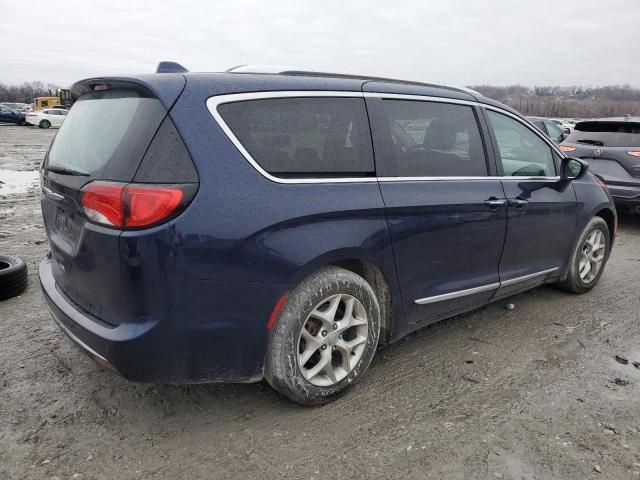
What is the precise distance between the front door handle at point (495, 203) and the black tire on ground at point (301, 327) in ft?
3.76

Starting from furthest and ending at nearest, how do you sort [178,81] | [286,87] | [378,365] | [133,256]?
1. [378,365]
2. [286,87]
3. [178,81]
4. [133,256]

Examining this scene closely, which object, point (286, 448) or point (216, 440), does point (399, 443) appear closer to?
point (286, 448)

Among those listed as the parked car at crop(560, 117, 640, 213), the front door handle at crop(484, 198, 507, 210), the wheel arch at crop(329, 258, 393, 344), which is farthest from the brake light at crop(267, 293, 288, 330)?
the parked car at crop(560, 117, 640, 213)

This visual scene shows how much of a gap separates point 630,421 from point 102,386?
2.95 meters

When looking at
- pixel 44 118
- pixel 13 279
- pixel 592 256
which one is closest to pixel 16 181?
pixel 13 279

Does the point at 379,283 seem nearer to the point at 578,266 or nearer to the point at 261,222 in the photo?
the point at 261,222

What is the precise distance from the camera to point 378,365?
334cm

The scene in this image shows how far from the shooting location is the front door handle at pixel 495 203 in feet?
11.3

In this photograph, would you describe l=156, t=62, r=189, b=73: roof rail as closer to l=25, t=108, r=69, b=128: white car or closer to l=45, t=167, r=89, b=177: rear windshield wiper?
l=45, t=167, r=89, b=177: rear windshield wiper

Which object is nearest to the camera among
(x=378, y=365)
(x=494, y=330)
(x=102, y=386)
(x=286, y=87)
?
(x=286, y=87)

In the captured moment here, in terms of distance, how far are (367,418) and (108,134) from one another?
1.97 metres

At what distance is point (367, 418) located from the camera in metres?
2.75

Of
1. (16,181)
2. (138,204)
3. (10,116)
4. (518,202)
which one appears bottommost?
(16,181)

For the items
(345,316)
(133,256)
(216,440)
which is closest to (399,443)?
(345,316)
